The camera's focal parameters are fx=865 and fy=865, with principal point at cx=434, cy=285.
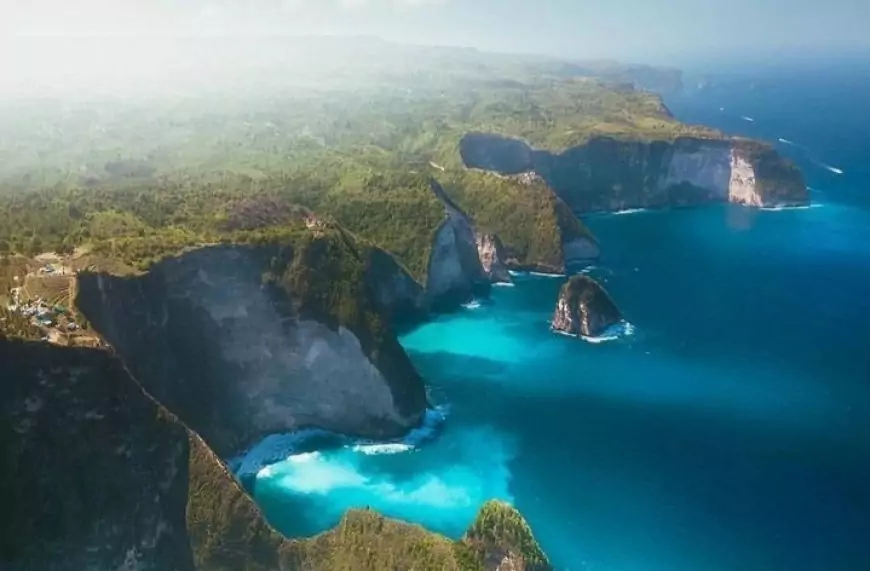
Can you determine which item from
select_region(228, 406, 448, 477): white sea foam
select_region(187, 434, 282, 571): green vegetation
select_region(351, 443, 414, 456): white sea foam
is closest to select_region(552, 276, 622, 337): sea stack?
select_region(228, 406, 448, 477): white sea foam

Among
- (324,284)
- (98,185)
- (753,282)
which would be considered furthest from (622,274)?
(98,185)

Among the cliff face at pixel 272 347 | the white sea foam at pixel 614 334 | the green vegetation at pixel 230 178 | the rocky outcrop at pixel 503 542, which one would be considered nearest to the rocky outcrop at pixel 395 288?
the green vegetation at pixel 230 178

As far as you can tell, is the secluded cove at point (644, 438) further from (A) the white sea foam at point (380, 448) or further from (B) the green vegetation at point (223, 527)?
(B) the green vegetation at point (223, 527)

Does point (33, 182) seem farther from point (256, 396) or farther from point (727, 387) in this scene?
point (727, 387)

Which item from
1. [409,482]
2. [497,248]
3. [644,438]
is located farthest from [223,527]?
[497,248]

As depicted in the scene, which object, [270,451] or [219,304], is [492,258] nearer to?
[270,451]
